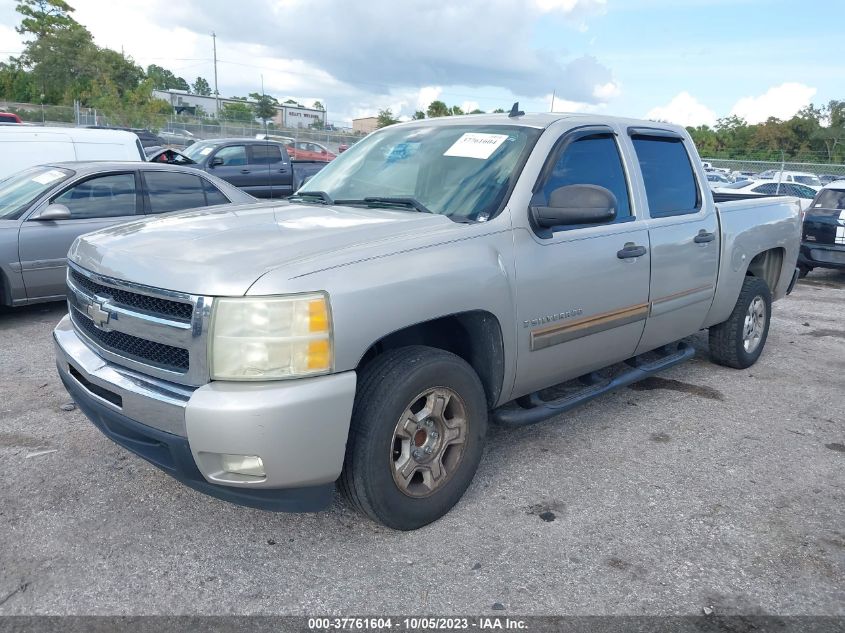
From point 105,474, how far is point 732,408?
12.9 feet

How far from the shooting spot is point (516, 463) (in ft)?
12.7

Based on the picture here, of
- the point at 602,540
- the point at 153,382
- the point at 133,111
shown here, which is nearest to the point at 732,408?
the point at 602,540

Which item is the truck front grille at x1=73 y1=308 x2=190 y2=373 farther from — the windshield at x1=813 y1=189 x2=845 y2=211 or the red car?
the red car

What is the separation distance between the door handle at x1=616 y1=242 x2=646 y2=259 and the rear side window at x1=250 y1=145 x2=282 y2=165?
1371 cm

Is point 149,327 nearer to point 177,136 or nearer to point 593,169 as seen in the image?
point 593,169

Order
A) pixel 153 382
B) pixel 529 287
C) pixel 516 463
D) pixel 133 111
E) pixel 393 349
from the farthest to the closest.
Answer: pixel 133 111 → pixel 516 463 → pixel 529 287 → pixel 393 349 → pixel 153 382

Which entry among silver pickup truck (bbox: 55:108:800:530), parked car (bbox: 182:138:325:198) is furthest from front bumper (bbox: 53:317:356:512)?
parked car (bbox: 182:138:325:198)

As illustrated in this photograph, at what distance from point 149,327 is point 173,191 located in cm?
502

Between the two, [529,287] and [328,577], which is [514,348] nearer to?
[529,287]

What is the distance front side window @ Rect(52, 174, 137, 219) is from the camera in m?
6.66

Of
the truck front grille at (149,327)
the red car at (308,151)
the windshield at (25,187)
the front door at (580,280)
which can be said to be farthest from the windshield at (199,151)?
the truck front grille at (149,327)

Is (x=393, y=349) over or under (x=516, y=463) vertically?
over

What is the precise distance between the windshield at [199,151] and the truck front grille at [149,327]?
13590 millimetres

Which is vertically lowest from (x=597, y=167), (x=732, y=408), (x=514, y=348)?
(x=732, y=408)
